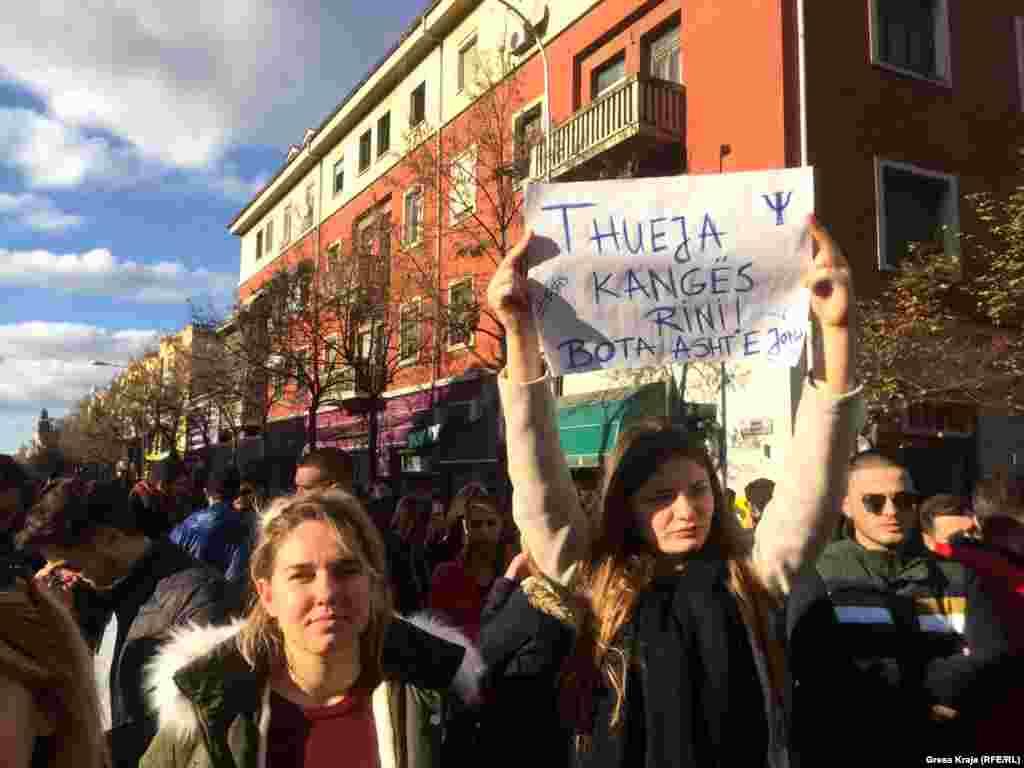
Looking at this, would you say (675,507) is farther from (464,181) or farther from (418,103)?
(418,103)

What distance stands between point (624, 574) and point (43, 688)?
1.29 metres

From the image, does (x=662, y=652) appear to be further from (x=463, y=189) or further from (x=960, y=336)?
(x=463, y=189)

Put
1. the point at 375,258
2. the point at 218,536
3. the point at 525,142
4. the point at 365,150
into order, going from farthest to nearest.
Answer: the point at 365,150
the point at 375,258
the point at 525,142
the point at 218,536

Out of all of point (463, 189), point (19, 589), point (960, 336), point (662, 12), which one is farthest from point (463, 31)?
point (19, 589)

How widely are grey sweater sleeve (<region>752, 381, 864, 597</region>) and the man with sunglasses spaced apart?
613 mm

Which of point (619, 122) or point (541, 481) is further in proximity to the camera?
point (619, 122)

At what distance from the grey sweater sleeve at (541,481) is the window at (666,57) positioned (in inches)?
557

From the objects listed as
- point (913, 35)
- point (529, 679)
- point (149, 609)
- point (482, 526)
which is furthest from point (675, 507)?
point (913, 35)

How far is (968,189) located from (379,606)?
15088mm

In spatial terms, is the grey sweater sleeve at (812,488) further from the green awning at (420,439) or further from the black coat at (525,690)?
the green awning at (420,439)

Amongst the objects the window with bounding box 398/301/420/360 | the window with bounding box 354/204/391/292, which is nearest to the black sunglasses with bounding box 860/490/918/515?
the window with bounding box 398/301/420/360

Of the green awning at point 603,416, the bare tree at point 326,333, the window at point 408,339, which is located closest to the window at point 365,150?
the bare tree at point 326,333

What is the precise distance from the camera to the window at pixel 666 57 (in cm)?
1540

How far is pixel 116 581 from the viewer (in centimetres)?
335
